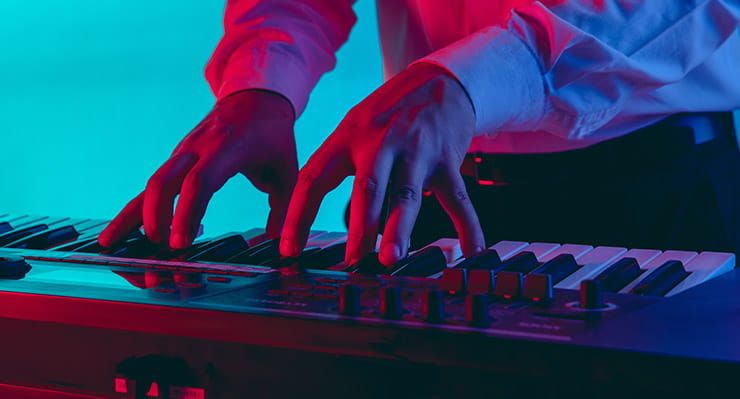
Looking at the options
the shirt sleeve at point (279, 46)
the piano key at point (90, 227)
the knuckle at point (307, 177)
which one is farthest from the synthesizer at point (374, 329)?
the shirt sleeve at point (279, 46)

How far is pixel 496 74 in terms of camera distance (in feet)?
3.21

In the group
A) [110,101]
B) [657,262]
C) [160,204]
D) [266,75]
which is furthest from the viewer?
[110,101]

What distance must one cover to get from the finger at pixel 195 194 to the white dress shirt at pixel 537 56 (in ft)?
0.83

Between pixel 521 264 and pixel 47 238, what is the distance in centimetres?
61

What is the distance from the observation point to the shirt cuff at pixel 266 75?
4.29ft

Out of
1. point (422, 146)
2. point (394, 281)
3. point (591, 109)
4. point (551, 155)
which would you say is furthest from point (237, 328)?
point (551, 155)

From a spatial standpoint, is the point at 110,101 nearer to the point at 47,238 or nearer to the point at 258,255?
the point at 47,238

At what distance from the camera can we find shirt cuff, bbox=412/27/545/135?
→ 97 cm

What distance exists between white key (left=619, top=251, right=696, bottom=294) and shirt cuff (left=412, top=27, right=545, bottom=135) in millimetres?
274

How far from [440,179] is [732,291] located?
0.37 m

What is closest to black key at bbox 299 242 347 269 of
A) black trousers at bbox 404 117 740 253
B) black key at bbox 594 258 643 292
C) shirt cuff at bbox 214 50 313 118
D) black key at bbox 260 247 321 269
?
black key at bbox 260 247 321 269

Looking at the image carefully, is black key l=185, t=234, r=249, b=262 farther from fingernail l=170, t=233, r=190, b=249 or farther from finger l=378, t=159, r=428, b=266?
finger l=378, t=159, r=428, b=266

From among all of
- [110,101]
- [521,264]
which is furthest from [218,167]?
[110,101]

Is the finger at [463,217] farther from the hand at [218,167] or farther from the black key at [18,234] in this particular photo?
the black key at [18,234]
